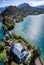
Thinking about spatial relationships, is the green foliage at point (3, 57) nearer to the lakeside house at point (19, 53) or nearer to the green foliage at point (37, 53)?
the lakeside house at point (19, 53)

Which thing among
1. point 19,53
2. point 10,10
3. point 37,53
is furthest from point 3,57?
point 10,10

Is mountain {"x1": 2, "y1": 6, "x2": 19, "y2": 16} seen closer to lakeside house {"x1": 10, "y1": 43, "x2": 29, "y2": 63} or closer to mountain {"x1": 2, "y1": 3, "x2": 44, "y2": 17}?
mountain {"x1": 2, "y1": 3, "x2": 44, "y2": 17}

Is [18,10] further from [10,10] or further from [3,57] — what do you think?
[3,57]

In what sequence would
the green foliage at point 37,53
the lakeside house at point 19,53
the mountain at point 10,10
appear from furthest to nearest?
1. the mountain at point 10,10
2. the green foliage at point 37,53
3. the lakeside house at point 19,53

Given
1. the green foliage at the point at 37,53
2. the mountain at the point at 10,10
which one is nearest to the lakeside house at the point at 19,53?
the green foliage at the point at 37,53

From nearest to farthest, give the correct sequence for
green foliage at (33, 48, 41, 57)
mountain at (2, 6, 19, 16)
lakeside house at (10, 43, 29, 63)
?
lakeside house at (10, 43, 29, 63)
green foliage at (33, 48, 41, 57)
mountain at (2, 6, 19, 16)

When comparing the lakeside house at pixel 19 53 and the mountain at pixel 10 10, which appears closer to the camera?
the lakeside house at pixel 19 53

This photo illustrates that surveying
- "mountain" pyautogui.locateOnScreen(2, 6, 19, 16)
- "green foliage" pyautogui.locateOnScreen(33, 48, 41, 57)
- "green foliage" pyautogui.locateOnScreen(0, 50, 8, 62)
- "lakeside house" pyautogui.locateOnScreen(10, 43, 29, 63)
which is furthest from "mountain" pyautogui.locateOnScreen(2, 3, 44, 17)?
"green foliage" pyautogui.locateOnScreen(33, 48, 41, 57)

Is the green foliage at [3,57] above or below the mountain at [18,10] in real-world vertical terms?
above

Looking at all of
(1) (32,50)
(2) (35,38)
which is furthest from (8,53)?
(2) (35,38)
